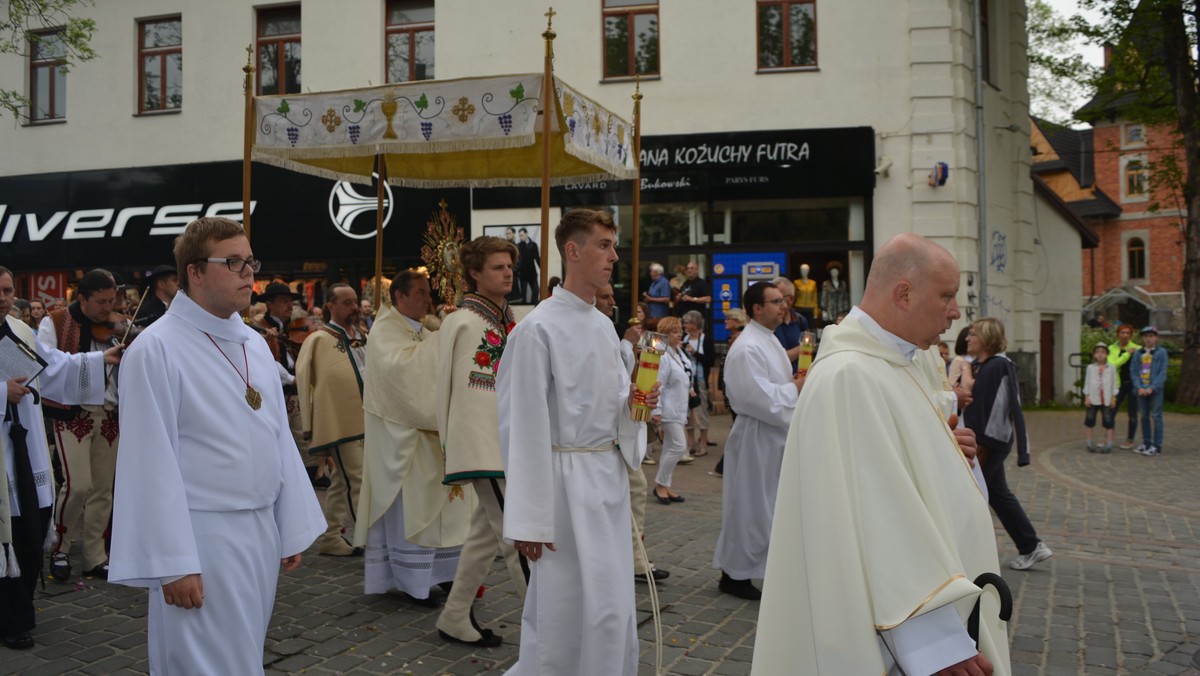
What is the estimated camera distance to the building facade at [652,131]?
17.0m

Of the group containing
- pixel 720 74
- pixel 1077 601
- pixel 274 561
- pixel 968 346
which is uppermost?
pixel 720 74

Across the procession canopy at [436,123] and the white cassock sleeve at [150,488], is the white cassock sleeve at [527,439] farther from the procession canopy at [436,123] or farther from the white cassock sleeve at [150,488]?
the procession canopy at [436,123]

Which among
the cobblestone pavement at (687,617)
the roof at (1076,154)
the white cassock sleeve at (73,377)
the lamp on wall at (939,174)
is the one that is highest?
the roof at (1076,154)

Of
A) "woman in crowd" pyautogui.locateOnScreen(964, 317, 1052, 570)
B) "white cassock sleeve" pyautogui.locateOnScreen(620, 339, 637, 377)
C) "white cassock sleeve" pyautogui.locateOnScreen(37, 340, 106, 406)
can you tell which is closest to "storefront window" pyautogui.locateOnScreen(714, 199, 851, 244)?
"woman in crowd" pyautogui.locateOnScreen(964, 317, 1052, 570)

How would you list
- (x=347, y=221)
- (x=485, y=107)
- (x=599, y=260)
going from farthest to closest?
(x=347, y=221)
(x=485, y=107)
(x=599, y=260)

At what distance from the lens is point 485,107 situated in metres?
6.94

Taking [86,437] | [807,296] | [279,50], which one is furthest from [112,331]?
[279,50]

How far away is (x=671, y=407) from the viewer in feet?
34.3

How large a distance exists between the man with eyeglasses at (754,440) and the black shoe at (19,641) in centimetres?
396

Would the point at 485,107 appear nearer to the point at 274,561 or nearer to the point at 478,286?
the point at 478,286

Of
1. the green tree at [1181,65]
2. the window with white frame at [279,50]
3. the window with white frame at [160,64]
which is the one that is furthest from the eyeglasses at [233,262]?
the green tree at [1181,65]

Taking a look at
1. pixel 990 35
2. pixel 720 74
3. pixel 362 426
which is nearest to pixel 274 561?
pixel 362 426

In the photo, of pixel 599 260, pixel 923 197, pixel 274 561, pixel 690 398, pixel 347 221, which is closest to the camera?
pixel 274 561

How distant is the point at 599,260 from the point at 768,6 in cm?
1471
